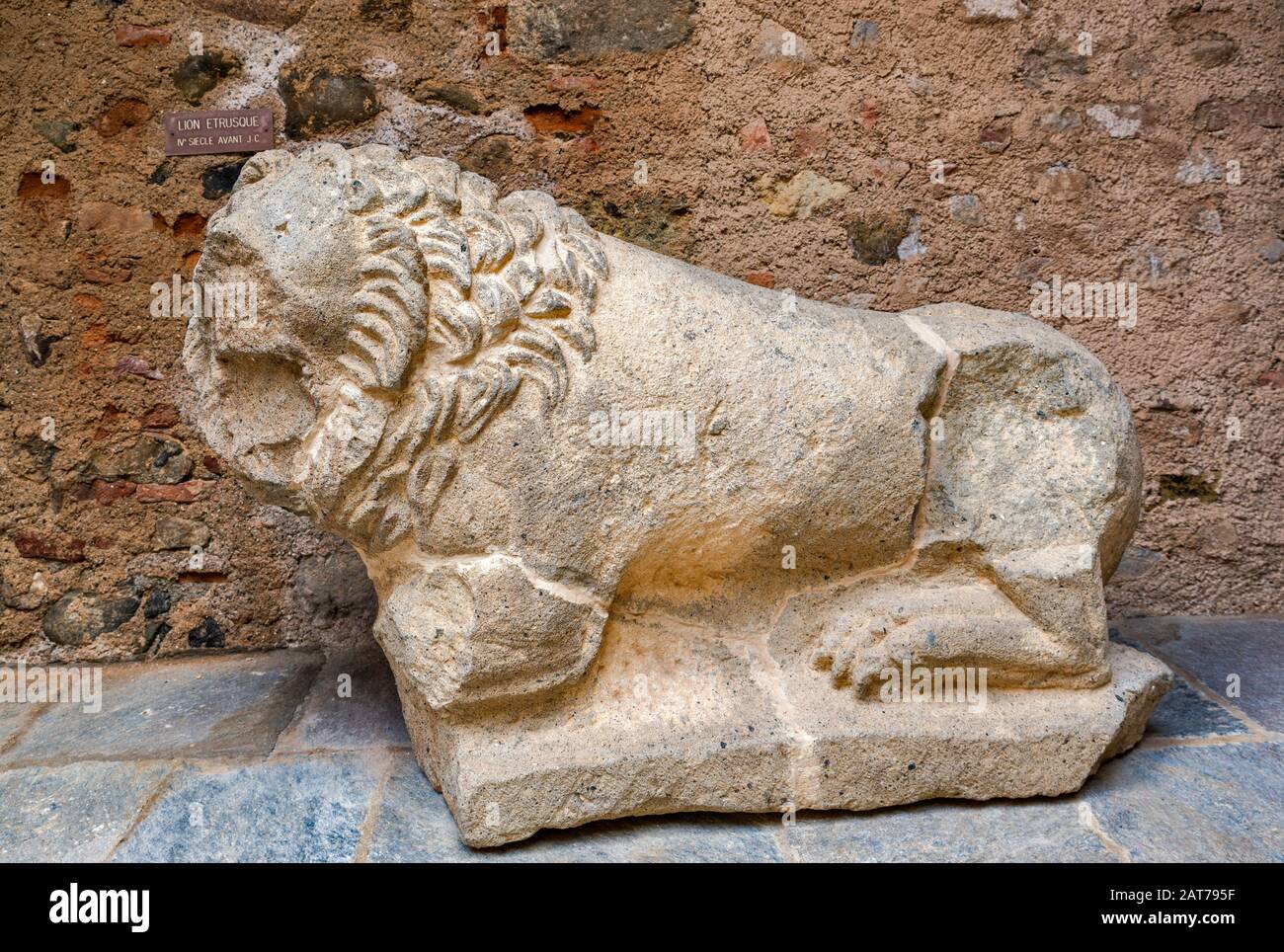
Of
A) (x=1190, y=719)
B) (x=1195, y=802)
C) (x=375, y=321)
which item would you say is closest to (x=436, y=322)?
(x=375, y=321)

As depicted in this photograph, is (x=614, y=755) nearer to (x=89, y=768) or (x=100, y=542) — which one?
(x=89, y=768)

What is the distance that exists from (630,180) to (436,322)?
3.62 feet

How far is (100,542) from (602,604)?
62.1 inches

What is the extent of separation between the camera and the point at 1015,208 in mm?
2900

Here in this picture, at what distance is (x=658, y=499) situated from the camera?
2.02 metres

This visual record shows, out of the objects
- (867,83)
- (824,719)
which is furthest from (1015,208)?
(824,719)

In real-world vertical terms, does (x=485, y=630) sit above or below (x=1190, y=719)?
above

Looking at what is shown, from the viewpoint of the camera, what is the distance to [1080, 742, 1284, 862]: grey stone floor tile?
199 centimetres

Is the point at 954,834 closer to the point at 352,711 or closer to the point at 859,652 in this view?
the point at 859,652

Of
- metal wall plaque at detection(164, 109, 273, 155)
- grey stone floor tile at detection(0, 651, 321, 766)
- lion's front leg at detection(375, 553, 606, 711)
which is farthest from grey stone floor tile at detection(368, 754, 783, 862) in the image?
metal wall plaque at detection(164, 109, 273, 155)

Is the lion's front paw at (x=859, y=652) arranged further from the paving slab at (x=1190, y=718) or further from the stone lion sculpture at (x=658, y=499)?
the paving slab at (x=1190, y=718)

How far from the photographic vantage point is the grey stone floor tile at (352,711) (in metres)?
2.40

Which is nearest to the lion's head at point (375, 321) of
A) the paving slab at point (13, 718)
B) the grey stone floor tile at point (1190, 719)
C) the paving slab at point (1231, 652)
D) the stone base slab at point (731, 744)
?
the stone base slab at point (731, 744)

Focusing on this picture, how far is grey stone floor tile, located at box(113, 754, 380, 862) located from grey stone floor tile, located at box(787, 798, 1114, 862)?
2.84 feet
